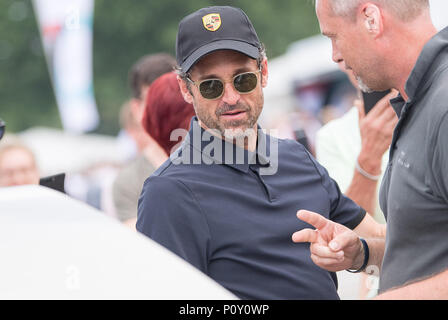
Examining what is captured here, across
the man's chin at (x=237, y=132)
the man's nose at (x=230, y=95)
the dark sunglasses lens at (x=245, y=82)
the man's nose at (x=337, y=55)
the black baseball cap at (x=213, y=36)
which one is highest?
the black baseball cap at (x=213, y=36)

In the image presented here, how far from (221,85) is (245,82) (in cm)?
10

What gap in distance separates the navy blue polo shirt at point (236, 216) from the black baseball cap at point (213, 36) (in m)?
0.29

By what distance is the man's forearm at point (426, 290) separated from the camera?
5.85 feet

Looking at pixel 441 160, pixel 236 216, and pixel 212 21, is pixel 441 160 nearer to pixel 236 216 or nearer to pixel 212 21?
pixel 236 216

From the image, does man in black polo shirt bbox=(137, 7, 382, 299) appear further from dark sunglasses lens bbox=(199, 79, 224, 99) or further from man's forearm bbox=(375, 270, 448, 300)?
man's forearm bbox=(375, 270, 448, 300)

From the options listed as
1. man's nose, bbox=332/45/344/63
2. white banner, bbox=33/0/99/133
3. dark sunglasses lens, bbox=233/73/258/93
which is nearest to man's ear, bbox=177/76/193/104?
dark sunglasses lens, bbox=233/73/258/93

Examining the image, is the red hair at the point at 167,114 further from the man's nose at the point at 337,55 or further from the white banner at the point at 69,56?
the white banner at the point at 69,56

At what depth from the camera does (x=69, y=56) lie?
561 inches

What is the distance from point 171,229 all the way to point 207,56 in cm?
74

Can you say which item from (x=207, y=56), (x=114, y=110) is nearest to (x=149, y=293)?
(x=207, y=56)

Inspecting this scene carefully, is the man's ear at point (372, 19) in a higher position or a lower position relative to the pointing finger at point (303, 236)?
higher

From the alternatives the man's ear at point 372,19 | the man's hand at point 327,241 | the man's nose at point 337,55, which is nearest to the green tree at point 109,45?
the man's nose at point 337,55

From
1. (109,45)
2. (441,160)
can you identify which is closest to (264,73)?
(441,160)

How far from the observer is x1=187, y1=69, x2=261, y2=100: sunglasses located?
8.65 feet
